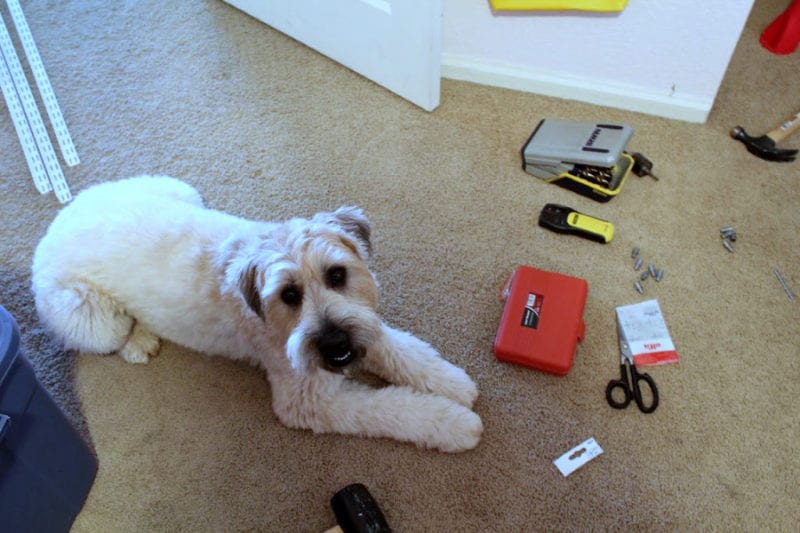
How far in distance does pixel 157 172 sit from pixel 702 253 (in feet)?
7.03

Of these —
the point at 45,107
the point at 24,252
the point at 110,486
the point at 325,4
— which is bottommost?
the point at 110,486

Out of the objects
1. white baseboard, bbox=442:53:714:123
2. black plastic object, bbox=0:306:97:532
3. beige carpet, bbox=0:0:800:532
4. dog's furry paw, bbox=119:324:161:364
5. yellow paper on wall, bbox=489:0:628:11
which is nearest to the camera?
black plastic object, bbox=0:306:97:532

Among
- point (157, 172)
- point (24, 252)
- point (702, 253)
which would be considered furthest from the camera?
point (157, 172)

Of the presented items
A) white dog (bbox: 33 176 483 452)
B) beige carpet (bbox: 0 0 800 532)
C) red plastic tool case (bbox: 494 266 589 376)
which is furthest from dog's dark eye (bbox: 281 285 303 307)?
red plastic tool case (bbox: 494 266 589 376)

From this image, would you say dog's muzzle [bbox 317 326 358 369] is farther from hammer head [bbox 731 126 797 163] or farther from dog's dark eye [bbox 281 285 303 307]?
hammer head [bbox 731 126 797 163]

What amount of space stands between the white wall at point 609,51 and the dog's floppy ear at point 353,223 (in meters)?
1.36

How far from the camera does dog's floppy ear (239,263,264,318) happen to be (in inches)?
55.3

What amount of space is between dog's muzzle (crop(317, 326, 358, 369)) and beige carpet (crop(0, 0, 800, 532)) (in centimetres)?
39

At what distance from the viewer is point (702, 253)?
80.5 inches

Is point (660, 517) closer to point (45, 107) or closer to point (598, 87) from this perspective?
point (598, 87)

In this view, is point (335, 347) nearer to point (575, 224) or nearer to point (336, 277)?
point (336, 277)

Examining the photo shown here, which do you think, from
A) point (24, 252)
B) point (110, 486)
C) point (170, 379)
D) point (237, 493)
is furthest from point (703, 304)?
point (24, 252)

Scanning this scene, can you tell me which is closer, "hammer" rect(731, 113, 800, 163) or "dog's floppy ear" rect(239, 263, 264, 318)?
"dog's floppy ear" rect(239, 263, 264, 318)

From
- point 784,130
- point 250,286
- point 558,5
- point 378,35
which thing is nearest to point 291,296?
point 250,286
